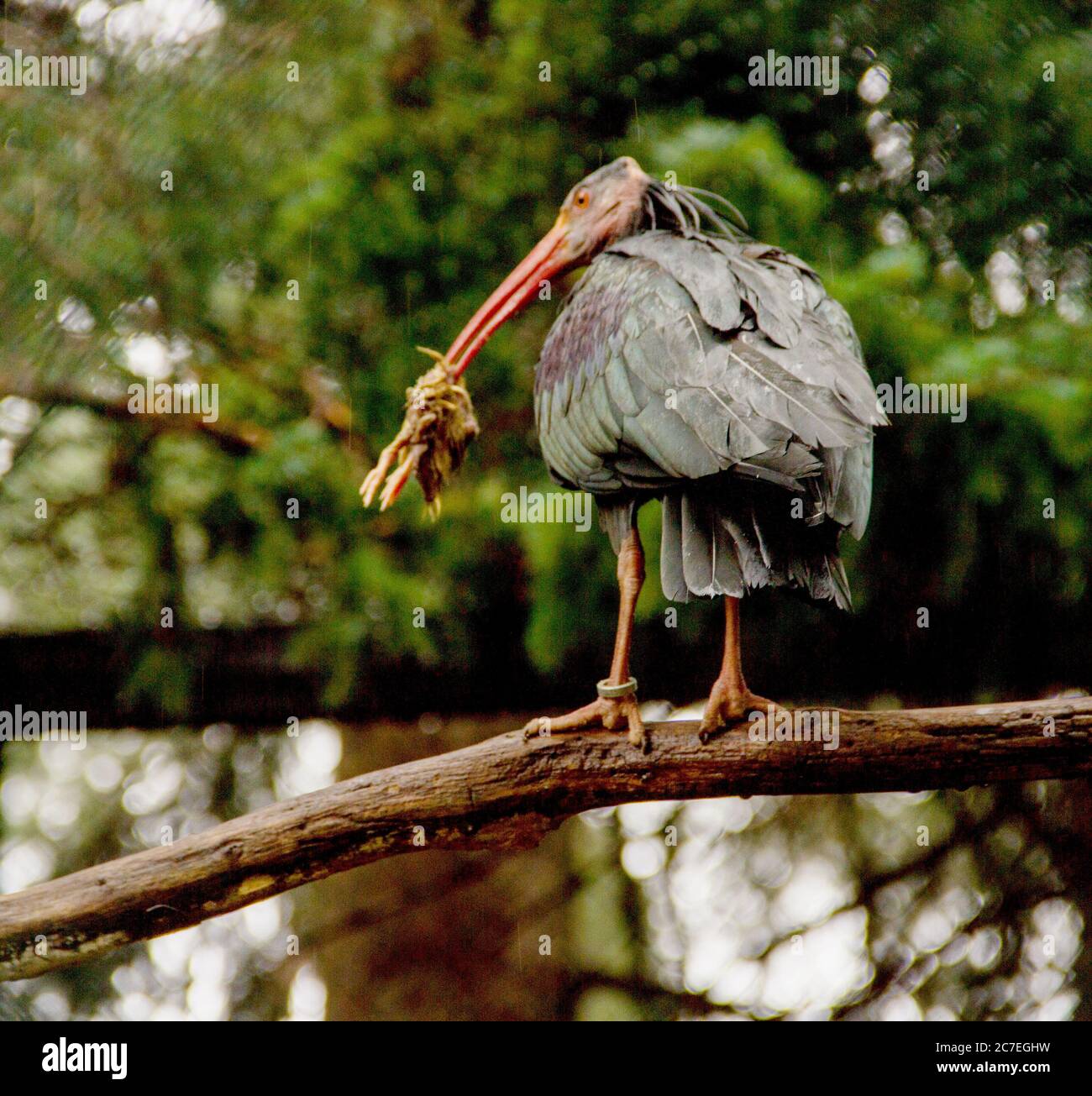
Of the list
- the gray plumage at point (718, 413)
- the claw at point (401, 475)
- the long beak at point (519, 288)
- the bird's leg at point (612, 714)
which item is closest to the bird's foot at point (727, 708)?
the bird's leg at point (612, 714)

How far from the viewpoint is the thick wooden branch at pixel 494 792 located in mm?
2518

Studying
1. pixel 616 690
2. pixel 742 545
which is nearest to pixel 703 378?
pixel 742 545

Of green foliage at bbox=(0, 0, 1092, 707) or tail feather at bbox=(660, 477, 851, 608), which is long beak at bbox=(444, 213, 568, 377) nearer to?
green foliage at bbox=(0, 0, 1092, 707)

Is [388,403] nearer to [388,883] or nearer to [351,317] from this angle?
[351,317]

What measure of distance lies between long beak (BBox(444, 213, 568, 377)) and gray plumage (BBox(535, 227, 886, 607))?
465mm

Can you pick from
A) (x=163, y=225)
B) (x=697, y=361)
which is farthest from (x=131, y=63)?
(x=697, y=361)

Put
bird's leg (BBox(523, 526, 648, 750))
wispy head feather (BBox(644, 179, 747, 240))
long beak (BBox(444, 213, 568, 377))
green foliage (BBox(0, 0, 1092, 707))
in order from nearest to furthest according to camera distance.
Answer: bird's leg (BBox(523, 526, 648, 750)) < wispy head feather (BBox(644, 179, 747, 240)) < long beak (BBox(444, 213, 568, 377)) < green foliage (BBox(0, 0, 1092, 707))

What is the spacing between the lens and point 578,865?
5184 millimetres

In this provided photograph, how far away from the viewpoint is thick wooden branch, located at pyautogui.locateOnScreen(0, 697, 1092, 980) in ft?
8.26

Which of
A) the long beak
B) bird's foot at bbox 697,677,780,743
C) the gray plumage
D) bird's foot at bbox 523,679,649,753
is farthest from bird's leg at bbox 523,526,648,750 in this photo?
the long beak

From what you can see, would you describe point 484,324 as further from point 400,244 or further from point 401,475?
point 400,244

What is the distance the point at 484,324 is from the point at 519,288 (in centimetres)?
13

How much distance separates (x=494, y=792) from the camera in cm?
264
